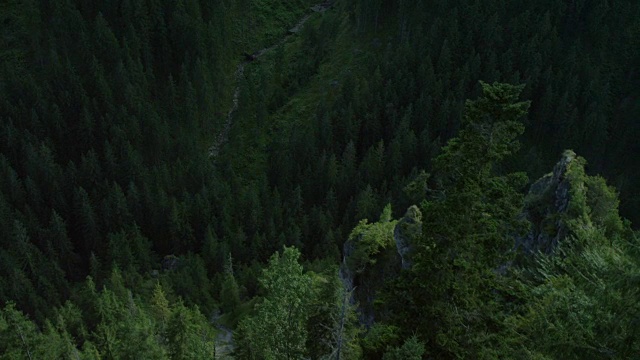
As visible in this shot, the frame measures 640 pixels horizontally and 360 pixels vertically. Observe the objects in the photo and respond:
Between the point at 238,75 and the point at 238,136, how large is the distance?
27.9 m

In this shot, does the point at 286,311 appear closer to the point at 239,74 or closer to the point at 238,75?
the point at 238,75

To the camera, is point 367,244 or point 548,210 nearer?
point 367,244

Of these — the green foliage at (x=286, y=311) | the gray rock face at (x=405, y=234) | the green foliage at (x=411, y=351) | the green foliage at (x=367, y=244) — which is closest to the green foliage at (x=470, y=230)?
the green foliage at (x=411, y=351)

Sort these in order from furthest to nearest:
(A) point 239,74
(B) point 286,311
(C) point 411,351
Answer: (A) point 239,74, (B) point 286,311, (C) point 411,351

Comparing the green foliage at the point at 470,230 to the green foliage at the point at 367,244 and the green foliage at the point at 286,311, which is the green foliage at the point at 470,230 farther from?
the green foliage at the point at 367,244

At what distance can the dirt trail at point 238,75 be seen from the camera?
144250 mm

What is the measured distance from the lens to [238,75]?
159 metres

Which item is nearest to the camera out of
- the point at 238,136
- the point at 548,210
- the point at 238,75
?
the point at 548,210

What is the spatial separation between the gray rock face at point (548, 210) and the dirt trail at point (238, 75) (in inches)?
4199

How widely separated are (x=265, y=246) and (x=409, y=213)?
235ft

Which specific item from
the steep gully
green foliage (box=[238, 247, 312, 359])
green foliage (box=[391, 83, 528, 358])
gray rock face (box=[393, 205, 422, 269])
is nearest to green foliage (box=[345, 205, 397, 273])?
gray rock face (box=[393, 205, 422, 269])

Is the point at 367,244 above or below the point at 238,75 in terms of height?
above

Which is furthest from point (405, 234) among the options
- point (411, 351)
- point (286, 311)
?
point (411, 351)

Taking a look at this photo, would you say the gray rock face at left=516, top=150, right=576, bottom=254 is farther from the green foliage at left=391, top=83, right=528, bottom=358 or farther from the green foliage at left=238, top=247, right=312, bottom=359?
the green foliage at left=238, top=247, right=312, bottom=359
